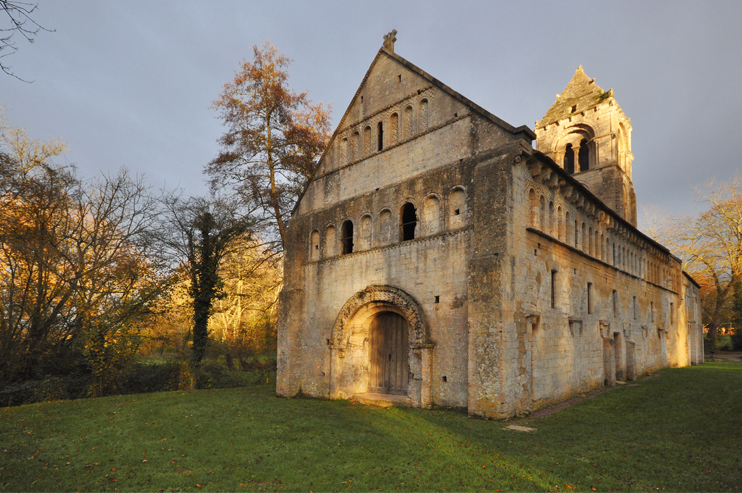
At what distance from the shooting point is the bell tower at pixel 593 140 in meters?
27.7

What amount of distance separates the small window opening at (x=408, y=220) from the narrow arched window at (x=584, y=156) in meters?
20.4

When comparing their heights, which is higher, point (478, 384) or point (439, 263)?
point (439, 263)

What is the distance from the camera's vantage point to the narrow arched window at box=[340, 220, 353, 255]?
17.0 m

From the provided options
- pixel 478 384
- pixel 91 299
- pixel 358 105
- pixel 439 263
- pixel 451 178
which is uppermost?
pixel 358 105

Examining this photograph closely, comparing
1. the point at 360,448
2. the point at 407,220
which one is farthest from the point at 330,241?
the point at 360,448

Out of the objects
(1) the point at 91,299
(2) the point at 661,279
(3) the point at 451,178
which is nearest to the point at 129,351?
(1) the point at 91,299

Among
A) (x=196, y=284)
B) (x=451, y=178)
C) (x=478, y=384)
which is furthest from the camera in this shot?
(x=196, y=284)

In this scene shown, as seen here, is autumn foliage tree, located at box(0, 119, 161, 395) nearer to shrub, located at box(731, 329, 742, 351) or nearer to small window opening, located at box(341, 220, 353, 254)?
small window opening, located at box(341, 220, 353, 254)

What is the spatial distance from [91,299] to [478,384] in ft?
50.7

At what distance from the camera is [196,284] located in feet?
64.7

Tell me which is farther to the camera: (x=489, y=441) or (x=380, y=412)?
(x=380, y=412)

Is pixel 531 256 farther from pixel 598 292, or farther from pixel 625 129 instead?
pixel 625 129

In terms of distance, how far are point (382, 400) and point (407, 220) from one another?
636 cm

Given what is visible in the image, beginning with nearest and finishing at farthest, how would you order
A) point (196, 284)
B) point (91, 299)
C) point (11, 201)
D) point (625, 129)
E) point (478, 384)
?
point (478, 384) < point (11, 201) < point (91, 299) < point (196, 284) < point (625, 129)
